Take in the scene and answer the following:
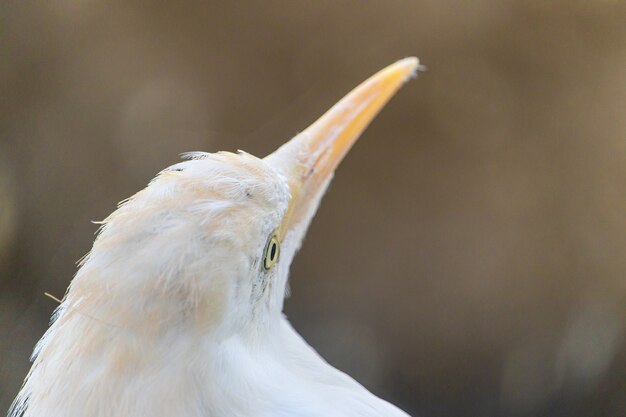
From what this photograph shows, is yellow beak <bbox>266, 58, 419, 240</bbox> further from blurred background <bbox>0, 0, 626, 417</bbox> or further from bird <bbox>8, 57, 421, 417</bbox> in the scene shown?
blurred background <bbox>0, 0, 626, 417</bbox>

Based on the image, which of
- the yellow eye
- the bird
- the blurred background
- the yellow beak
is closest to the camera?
the bird

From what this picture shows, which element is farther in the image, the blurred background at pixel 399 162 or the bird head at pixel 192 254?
the blurred background at pixel 399 162

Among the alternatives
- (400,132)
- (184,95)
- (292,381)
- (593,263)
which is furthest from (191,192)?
(593,263)

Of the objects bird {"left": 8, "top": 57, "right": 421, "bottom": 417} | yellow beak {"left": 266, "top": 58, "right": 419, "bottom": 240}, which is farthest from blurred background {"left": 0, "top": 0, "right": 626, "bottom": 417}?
bird {"left": 8, "top": 57, "right": 421, "bottom": 417}

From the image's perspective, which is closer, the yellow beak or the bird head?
the bird head

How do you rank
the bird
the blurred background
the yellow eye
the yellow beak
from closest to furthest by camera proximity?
the bird
the yellow eye
the yellow beak
the blurred background

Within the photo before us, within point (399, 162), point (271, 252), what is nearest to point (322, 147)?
point (271, 252)

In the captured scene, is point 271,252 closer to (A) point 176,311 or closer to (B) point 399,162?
(A) point 176,311

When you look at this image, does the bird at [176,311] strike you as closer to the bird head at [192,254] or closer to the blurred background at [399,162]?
the bird head at [192,254]

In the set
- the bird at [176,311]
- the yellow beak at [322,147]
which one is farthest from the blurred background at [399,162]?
the bird at [176,311]
